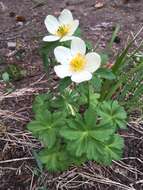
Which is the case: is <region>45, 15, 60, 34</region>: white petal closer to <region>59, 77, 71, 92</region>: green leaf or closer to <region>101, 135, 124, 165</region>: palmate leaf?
<region>59, 77, 71, 92</region>: green leaf

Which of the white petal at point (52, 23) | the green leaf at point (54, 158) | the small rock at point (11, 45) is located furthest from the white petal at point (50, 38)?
the small rock at point (11, 45)

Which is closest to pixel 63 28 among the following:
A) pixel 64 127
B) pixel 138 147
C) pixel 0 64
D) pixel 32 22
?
pixel 64 127

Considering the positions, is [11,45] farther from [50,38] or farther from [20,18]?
[50,38]

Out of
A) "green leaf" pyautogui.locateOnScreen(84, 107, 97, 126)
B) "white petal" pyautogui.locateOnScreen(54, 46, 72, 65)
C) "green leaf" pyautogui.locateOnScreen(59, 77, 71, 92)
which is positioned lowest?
"green leaf" pyautogui.locateOnScreen(84, 107, 97, 126)

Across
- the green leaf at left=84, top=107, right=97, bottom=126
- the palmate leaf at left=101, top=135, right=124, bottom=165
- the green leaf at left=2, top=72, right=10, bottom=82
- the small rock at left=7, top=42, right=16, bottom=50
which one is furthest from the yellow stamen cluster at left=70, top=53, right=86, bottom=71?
the small rock at left=7, top=42, right=16, bottom=50

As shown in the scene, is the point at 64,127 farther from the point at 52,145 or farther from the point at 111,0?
the point at 111,0

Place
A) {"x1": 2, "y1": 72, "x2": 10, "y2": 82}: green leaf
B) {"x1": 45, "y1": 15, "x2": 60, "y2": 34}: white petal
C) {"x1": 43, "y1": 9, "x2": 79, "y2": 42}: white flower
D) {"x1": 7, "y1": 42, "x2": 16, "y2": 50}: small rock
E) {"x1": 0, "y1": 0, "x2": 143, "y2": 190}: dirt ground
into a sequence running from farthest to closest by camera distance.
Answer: {"x1": 7, "y1": 42, "x2": 16, "y2": 50}: small rock → {"x1": 2, "y1": 72, "x2": 10, "y2": 82}: green leaf → {"x1": 0, "y1": 0, "x2": 143, "y2": 190}: dirt ground → {"x1": 45, "y1": 15, "x2": 60, "y2": 34}: white petal → {"x1": 43, "y1": 9, "x2": 79, "y2": 42}: white flower

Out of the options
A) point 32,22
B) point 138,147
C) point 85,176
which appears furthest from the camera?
point 32,22
